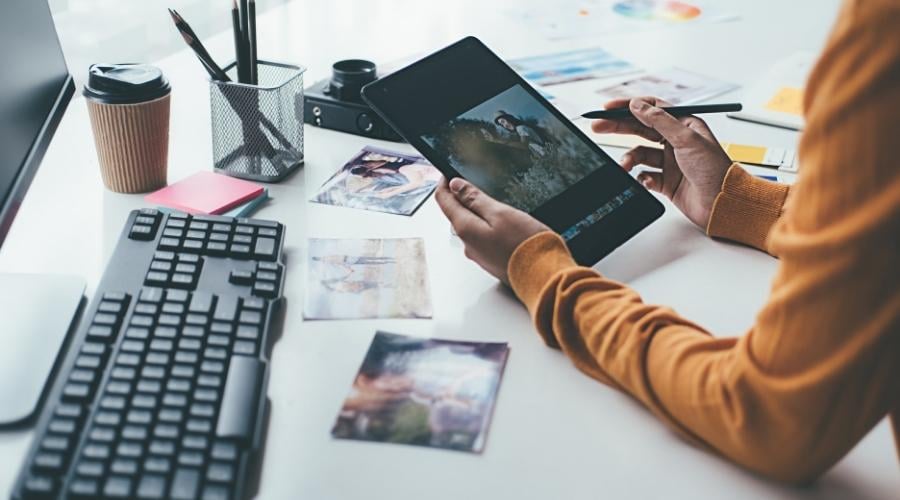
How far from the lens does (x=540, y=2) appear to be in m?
1.94

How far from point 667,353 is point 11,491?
51 cm

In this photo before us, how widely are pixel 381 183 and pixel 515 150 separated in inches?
8.9

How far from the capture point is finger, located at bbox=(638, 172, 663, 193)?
1.15 m

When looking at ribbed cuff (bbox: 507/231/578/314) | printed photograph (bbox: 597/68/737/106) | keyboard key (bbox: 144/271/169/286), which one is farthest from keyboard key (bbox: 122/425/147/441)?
printed photograph (bbox: 597/68/737/106)

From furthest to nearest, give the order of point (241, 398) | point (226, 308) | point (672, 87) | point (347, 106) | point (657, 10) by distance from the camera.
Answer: point (657, 10), point (672, 87), point (347, 106), point (226, 308), point (241, 398)

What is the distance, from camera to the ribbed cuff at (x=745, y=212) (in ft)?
3.47

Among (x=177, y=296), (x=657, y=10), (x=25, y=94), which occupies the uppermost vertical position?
(x=25, y=94)

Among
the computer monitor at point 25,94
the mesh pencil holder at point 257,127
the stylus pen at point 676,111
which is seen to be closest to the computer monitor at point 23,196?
the computer monitor at point 25,94

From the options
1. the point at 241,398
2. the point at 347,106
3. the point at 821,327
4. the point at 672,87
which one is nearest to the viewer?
the point at 821,327

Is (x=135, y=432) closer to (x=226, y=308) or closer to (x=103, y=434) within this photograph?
(x=103, y=434)

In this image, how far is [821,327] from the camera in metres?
0.62

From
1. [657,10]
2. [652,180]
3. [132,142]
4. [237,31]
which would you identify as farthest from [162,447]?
[657,10]

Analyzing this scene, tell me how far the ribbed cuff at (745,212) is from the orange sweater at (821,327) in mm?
320

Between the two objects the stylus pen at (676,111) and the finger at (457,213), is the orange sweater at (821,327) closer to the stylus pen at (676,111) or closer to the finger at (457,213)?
the finger at (457,213)
